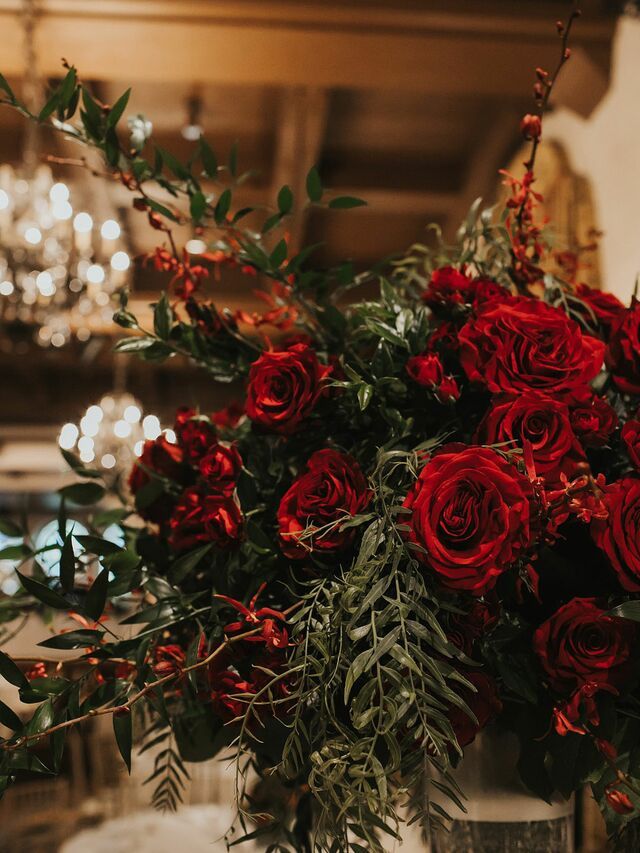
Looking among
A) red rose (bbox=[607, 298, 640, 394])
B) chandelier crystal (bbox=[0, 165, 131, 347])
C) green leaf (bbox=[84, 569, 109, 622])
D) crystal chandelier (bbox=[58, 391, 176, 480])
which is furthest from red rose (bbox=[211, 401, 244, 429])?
crystal chandelier (bbox=[58, 391, 176, 480])

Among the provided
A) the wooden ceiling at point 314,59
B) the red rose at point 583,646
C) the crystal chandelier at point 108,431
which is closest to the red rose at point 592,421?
the red rose at point 583,646

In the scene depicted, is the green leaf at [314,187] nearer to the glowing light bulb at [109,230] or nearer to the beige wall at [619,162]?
the beige wall at [619,162]

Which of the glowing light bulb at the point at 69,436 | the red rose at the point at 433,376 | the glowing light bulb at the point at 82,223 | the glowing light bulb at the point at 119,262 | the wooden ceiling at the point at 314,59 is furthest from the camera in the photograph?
the glowing light bulb at the point at 69,436

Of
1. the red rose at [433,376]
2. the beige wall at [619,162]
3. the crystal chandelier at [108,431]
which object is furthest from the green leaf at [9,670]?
the crystal chandelier at [108,431]

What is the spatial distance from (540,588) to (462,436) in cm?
13

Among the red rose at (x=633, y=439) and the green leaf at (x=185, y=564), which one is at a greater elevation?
the red rose at (x=633, y=439)

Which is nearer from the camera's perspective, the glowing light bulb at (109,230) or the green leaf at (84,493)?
the green leaf at (84,493)

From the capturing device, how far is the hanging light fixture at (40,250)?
269 centimetres

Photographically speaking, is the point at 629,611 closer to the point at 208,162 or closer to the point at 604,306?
the point at 604,306

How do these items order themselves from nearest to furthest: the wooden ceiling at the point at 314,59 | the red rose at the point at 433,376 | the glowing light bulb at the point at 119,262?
the red rose at the point at 433,376 < the wooden ceiling at the point at 314,59 < the glowing light bulb at the point at 119,262

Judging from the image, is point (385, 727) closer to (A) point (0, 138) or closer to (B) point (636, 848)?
(B) point (636, 848)

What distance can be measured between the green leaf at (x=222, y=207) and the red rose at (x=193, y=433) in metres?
0.17

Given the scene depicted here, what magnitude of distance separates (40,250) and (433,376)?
2.31 meters

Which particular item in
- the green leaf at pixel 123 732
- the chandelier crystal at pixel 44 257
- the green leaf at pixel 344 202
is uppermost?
the chandelier crystal at pixel 44 257
